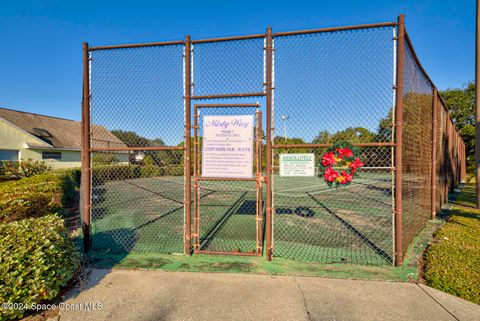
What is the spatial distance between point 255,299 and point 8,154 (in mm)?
22508

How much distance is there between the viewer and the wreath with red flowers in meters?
3.38

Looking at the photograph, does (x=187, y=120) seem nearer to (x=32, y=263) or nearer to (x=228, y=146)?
(x=228, y=146)

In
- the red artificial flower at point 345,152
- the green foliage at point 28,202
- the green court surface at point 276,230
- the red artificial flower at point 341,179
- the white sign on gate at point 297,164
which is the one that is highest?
the red artificial flower at point 345,152

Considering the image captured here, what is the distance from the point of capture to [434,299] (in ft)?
8.40

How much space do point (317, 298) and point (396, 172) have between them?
2088 mm

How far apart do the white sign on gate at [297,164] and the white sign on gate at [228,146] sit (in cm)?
50

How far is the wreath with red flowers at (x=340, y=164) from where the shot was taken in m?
3.38

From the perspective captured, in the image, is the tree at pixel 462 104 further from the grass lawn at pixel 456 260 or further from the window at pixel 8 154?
the window at pixel 8 154

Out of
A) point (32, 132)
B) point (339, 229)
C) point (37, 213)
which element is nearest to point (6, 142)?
point (32, 132)

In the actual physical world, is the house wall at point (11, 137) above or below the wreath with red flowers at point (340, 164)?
above

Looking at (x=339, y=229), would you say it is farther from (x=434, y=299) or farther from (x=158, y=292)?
(x=158, y=292)

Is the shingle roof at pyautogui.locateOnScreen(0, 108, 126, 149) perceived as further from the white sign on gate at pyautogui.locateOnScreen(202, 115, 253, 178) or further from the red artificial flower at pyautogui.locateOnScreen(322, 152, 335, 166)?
the red artificial flower at pyautogui.locateOnScreen(322, 152, 335, 166)

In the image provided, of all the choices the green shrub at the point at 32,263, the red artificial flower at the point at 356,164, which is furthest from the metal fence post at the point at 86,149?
the red artificial flower at the point at 356,164

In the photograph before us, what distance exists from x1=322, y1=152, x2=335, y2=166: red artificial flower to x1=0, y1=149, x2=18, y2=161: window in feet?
73.9
